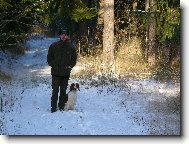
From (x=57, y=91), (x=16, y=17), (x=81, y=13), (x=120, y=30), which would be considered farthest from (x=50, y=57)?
(x=120, y=30)

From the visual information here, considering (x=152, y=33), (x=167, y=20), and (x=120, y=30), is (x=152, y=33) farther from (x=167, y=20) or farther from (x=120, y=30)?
(x=167, y=20)

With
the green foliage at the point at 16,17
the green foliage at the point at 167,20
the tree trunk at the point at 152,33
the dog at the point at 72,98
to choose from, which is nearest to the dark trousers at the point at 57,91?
the dog at the point at 72,98

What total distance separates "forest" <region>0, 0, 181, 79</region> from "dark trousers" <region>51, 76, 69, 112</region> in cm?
218

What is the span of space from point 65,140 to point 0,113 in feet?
9.32

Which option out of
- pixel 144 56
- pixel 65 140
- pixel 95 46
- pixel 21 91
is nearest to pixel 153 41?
pixel 144 56

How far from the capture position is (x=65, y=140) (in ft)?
25.1

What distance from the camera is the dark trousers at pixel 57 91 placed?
413 inches

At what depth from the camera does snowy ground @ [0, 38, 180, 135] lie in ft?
29.0

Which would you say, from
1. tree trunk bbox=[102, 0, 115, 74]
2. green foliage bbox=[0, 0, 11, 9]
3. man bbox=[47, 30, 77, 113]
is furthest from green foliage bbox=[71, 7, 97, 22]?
man bbox=[47, 30, 77, 113]

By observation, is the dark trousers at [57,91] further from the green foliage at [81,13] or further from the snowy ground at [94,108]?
the green foliage at [81,13]

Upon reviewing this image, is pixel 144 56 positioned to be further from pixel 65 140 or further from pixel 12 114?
pixel 65 140

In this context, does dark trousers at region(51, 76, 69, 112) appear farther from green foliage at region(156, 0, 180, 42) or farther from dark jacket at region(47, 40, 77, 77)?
green foliage at region(156, 0, 180, 42)

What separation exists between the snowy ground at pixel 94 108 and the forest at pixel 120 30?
94cm

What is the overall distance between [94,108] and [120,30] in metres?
6.83
